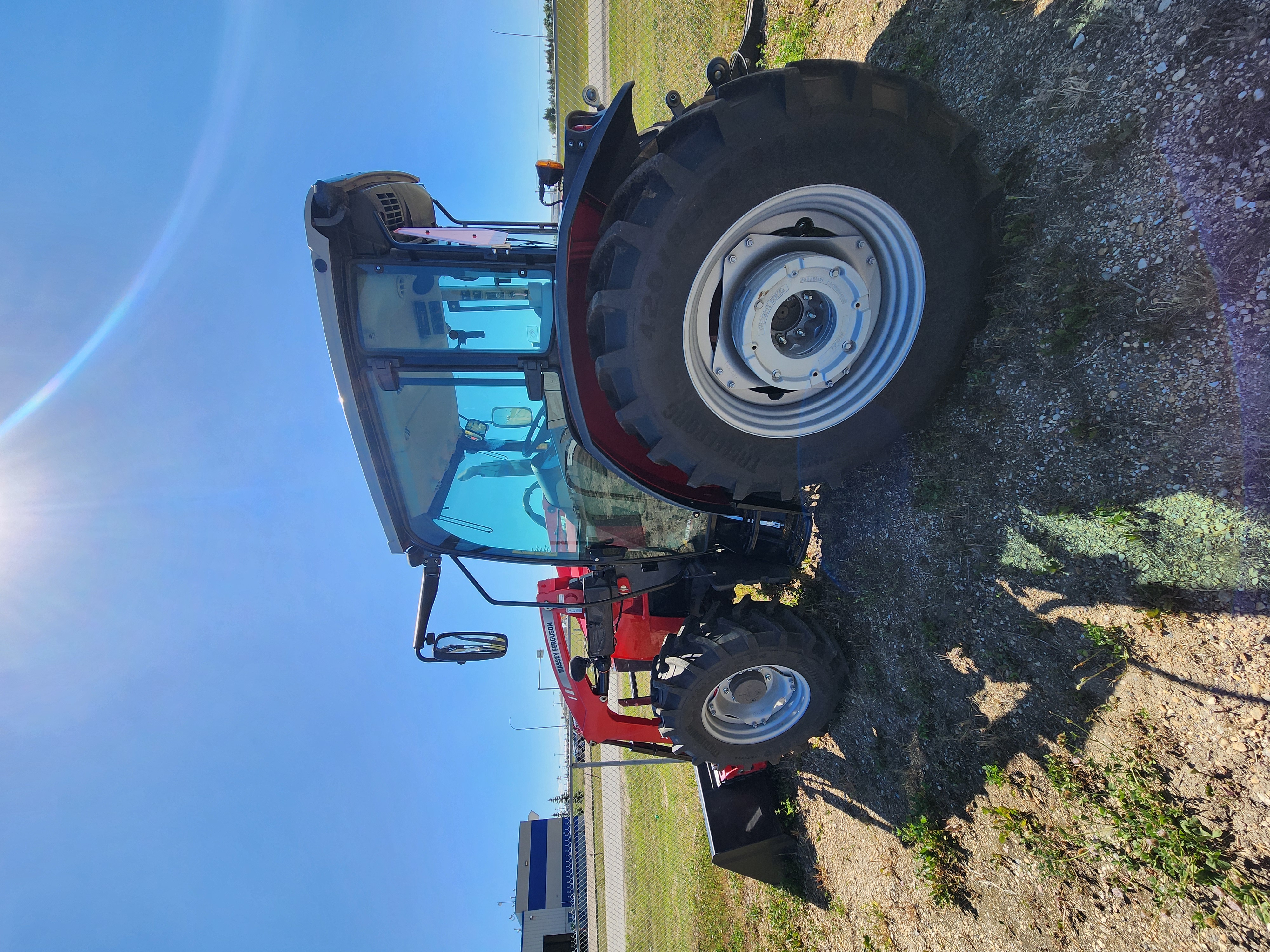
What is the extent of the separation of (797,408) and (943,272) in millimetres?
809

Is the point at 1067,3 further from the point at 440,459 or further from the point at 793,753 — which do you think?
the point at 793,753

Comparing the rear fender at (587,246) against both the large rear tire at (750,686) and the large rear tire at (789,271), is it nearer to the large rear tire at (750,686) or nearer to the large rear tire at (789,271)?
the large rear tire at (789,271)

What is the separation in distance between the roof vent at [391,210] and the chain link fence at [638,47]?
2463 millimetres

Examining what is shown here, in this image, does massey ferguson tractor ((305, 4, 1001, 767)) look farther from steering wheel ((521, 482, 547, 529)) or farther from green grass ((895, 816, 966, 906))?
green grass ((895, 816, 966, 906))

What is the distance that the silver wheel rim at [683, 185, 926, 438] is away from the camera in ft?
7.35

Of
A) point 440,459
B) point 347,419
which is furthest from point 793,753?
point 347,419

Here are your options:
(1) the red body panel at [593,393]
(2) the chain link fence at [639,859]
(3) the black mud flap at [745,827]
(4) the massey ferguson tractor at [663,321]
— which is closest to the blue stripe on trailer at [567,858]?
→ (2) the chain link fence at [639,859]

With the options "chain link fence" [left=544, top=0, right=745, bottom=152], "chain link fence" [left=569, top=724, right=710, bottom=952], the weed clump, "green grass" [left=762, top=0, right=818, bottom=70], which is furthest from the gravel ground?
"chain link fence" [left=544, top=0, right=745, bottom=152]

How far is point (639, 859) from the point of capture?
883 centimetres

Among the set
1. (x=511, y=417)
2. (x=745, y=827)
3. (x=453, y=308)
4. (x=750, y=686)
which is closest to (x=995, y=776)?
(x=750, y=686)

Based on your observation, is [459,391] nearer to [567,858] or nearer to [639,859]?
[639,859]

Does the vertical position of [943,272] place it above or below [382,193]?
below

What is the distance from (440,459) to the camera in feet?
8.66

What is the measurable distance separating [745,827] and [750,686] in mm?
1505
